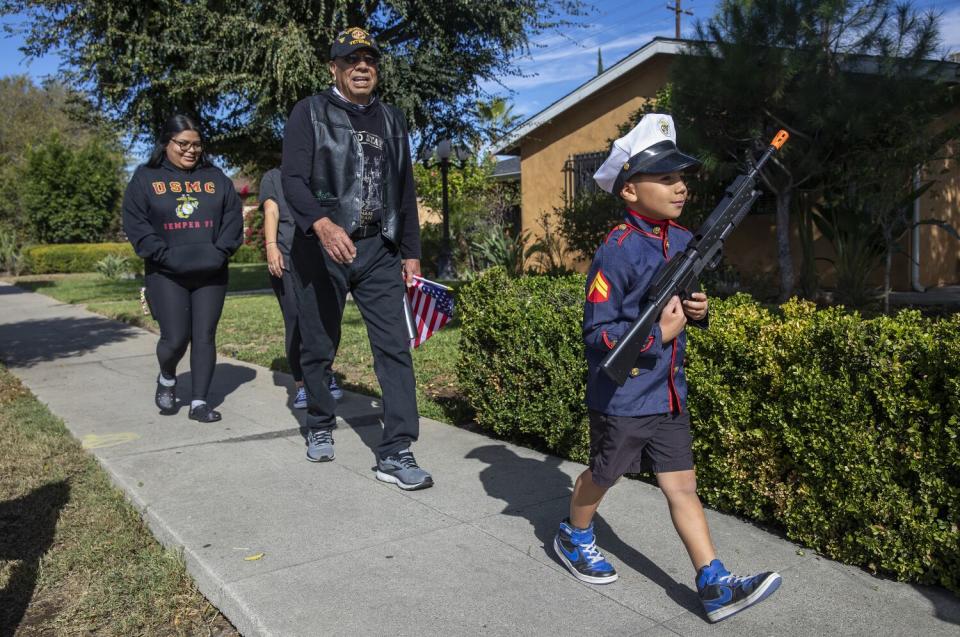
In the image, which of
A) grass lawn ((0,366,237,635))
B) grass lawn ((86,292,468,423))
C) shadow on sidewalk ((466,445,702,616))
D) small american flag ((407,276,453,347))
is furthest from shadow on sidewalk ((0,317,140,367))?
shadow on sidewalk ((466,445,702,616))

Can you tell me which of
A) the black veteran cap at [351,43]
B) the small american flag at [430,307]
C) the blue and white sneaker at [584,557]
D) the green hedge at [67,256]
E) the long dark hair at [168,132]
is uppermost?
the black veteran cap at [351,43]

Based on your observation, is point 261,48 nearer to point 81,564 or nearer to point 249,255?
point 81,564

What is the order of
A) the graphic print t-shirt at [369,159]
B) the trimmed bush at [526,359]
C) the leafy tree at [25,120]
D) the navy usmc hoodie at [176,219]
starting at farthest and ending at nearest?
the leafy tree at [25,120], the navy usmc hoodie at [176,219], the trimmed bush at [526,359], the graphic print t-shirt at [369,159]

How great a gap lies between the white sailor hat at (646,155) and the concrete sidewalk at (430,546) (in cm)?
147

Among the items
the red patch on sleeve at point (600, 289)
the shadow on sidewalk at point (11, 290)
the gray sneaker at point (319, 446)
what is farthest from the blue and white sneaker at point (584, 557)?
the shadow on sidewalk at point (11, 290)

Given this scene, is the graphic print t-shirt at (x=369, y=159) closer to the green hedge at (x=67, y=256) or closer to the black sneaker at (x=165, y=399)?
the black sneaker at (x=165, y=399)

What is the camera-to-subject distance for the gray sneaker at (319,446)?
4.62 m

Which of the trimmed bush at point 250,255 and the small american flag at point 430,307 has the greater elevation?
the small american flag at point 430,307

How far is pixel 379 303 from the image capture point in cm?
424

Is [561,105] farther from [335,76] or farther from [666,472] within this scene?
[666,472]

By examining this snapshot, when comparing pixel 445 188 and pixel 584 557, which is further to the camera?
pixel 445 188

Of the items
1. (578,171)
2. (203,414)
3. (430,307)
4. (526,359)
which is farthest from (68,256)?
(526,359)

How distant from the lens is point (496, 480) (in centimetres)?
429

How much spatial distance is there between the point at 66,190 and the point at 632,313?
3171 cm
